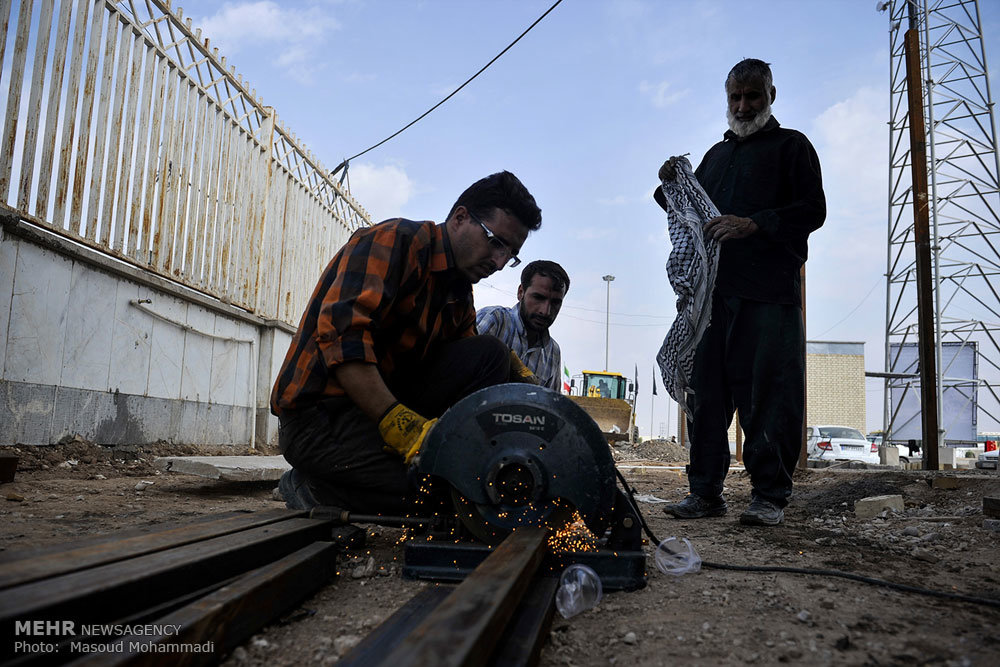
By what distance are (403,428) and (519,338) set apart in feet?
6.84

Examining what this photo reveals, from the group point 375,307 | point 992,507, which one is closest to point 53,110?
point 375,307

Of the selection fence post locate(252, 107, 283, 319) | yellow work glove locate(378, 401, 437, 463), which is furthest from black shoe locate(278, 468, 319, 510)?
fence post locate(252, 107, 283, 319)

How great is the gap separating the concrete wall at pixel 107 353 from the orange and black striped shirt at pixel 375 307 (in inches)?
99.1

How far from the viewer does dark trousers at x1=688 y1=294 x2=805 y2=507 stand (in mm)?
2969

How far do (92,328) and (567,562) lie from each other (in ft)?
13.3

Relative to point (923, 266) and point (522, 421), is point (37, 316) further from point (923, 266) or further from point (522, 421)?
point (923, 266)

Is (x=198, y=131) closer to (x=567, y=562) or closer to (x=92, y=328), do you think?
(x=92, y=328)

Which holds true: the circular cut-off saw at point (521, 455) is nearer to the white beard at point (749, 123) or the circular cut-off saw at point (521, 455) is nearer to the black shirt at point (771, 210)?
the black shirt at point (771, 210)

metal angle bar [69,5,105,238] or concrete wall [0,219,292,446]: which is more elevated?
metal angle bar [69,5,105,238]

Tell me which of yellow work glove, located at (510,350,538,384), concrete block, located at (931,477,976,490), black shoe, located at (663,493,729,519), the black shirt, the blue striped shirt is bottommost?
black shoe, located at (663,493,729,519)

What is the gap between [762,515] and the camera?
2.85m

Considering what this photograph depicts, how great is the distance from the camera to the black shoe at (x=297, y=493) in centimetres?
254

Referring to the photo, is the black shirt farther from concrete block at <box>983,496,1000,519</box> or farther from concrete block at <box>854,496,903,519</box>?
concrete block at <box>983,496,1000,519</box>

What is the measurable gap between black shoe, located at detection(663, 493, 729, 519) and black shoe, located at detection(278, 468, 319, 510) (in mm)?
1770
